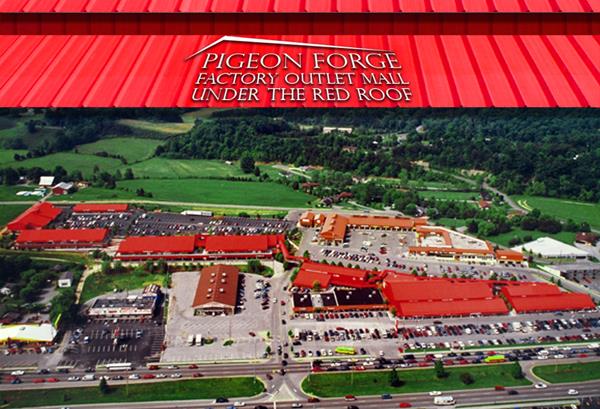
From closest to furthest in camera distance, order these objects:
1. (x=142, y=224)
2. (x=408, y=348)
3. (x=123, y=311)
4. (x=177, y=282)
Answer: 1. (x=408, y=348)
2. (x=123, y=311)
3. (x=177, y=282)
4. (x=142, y=224)

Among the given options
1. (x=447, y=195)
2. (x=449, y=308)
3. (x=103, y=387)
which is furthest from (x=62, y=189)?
(x=449, y=308)

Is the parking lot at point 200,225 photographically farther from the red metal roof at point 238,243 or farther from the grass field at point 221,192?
the grass field at point 221,192

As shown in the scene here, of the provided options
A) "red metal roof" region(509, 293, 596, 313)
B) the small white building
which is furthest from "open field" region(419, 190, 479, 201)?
"red metal roof" region(509, 293, 596, 313)

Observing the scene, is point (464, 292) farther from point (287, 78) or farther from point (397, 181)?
point (287, 78)

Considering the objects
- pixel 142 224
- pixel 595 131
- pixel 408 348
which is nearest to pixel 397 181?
pixel 595 131

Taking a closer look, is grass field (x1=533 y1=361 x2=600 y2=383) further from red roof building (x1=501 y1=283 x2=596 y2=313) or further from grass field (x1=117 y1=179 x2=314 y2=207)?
grass field (x1=117 y1=179 x2=314 y2=207)

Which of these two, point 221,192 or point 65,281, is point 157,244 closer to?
point 65,281
